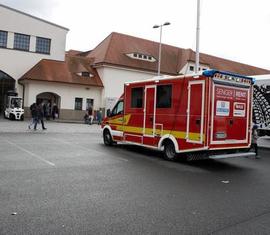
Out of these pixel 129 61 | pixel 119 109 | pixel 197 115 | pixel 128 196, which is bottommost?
pixel 128 196

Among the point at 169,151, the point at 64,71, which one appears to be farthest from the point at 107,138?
the point at 64,71

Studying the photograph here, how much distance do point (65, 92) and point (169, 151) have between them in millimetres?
30190

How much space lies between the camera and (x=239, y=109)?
11.8m

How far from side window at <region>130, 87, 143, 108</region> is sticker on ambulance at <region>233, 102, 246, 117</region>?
137 inches

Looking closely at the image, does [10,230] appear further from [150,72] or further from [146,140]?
[150,72]

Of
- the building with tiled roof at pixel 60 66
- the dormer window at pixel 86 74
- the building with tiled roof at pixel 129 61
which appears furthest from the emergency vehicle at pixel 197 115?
the dormer window at pixel 86 74

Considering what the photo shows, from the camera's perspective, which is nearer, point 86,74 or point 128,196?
point 128,196

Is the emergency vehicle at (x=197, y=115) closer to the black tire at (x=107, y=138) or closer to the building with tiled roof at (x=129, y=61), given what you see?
the black tire at (x=107, y=138)

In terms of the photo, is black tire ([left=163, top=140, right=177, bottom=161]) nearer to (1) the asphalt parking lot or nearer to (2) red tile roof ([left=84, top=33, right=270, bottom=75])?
(1) the asphalt parking lot

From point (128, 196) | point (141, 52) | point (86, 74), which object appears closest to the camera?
point (128, 196)

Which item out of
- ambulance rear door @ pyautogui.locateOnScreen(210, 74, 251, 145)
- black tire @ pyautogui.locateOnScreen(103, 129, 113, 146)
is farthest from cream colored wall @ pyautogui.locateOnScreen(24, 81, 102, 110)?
ambulance rear door @ pyautogui.locateOnScreen(210, 74, 251, 145)

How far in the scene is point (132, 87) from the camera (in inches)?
550

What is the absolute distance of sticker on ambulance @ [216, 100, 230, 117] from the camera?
36.3 ft

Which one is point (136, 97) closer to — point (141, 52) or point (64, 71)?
point (64, 71)
